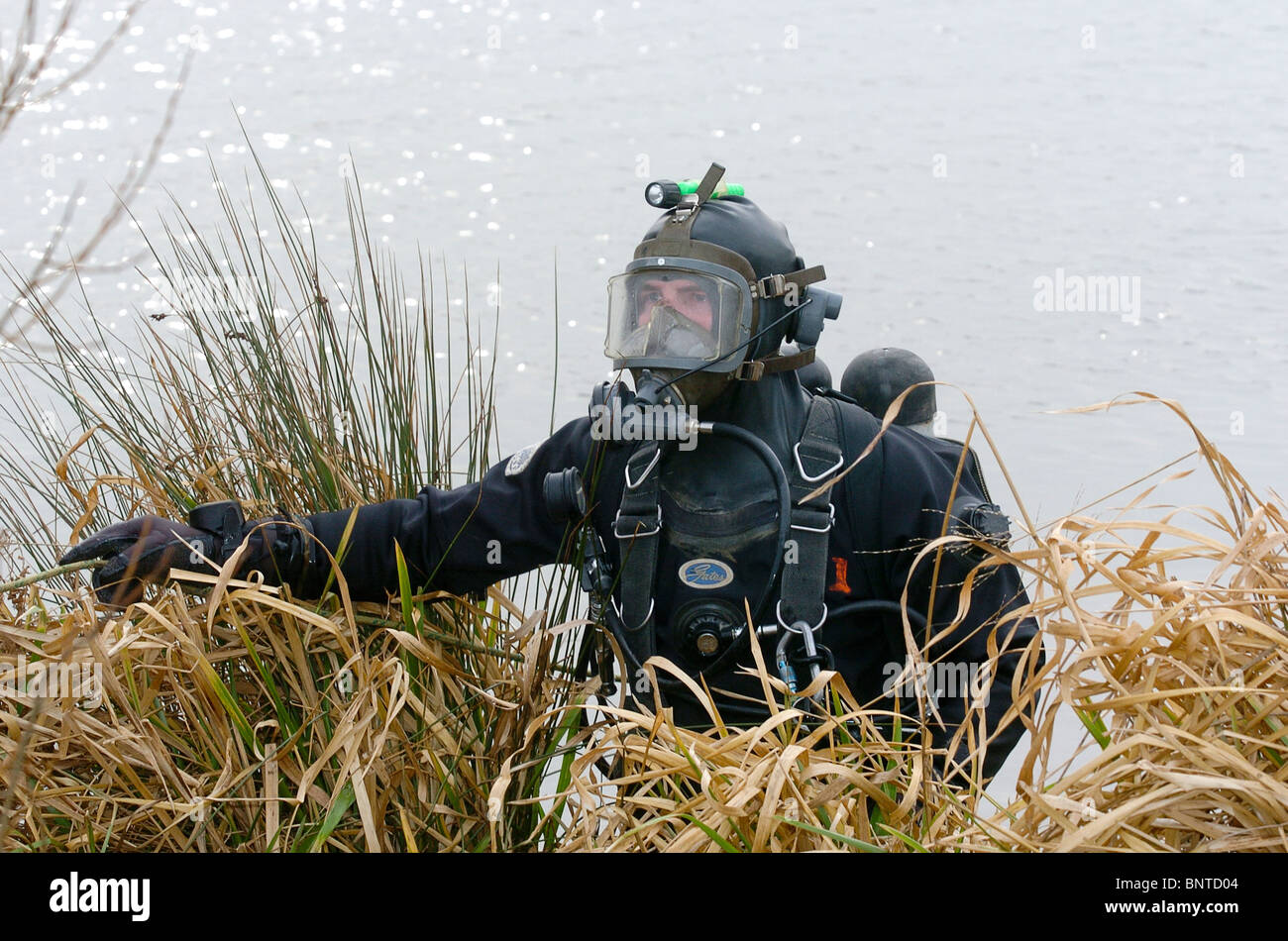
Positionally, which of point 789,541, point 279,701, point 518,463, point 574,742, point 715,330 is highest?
point 715,330

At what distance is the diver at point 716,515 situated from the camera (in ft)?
7.70

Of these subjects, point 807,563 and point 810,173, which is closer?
point 807,563

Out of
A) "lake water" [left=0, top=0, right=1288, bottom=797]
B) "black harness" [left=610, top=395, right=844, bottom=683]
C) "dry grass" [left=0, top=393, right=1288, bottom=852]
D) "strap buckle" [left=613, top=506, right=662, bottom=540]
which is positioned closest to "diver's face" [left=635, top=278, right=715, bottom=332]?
"black harness" [left=610, top=395, right=844, bottom=683]

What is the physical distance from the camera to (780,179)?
9984 millimetres

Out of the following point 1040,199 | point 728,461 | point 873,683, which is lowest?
point 873,683

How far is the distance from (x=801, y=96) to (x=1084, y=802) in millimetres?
10716

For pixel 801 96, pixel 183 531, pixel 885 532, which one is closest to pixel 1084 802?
pixel 885 532

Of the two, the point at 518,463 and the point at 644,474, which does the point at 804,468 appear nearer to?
the point at 644,474

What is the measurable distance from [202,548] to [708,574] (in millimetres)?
958

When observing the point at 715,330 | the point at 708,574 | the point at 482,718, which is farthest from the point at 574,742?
the point at 715,330

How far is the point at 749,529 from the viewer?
8.05ft

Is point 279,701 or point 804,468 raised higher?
point 804,468

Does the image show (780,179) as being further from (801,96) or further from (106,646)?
(106,646)

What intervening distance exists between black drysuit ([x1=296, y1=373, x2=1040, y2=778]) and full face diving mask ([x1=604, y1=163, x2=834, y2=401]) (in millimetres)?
128
